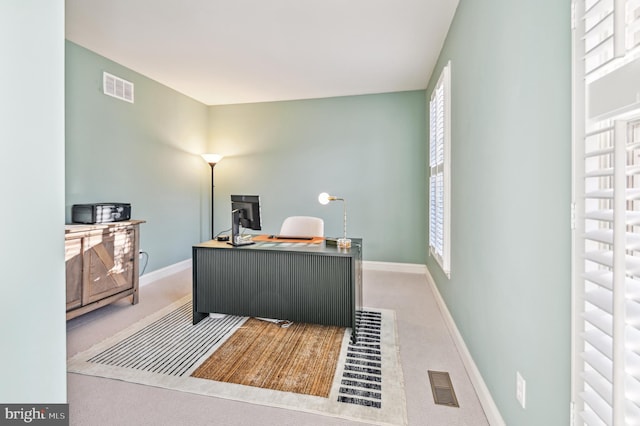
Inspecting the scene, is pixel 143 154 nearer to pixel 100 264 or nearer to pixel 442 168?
pixel 100 264

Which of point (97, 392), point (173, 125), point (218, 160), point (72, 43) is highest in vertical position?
point (72, 43)

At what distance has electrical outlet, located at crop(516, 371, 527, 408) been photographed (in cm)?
131

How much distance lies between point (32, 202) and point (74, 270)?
2.22 m

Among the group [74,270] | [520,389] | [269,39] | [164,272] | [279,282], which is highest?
[269,39]

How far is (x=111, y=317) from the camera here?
308cm

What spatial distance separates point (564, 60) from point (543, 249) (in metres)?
0.66

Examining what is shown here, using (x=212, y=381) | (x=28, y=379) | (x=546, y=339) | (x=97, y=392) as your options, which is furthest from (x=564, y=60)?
(x=97, y=392)

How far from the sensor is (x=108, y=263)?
10.2 feet

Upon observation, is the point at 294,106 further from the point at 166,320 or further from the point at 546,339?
the point at 546,339

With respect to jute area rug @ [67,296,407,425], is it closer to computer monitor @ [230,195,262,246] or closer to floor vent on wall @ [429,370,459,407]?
floor vent on wall @ [429,370,459,407]

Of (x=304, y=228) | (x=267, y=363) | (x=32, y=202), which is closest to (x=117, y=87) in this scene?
(x=304, y=228)

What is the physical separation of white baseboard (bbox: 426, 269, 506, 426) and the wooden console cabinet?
3276mm

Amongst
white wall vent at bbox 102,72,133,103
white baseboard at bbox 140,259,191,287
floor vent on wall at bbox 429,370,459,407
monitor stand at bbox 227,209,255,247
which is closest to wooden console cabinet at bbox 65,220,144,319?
white baseboard at bbox 140,259,191,287

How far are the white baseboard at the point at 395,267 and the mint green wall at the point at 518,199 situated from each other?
2.39m
